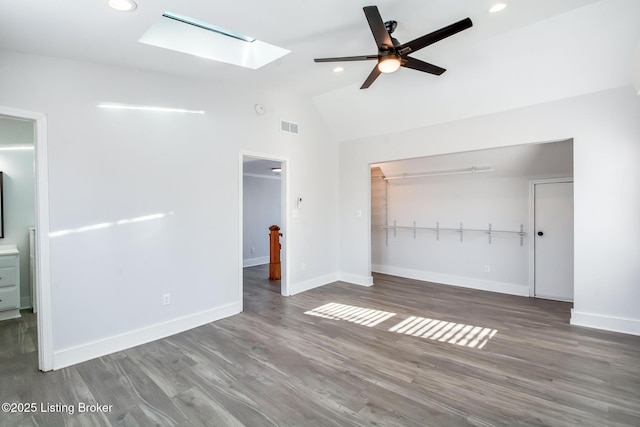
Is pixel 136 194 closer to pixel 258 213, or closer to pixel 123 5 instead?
pixel 123 5

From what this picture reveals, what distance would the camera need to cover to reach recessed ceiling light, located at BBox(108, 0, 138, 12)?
2.13 m

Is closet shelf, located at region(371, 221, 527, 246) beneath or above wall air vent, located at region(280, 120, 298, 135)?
beneath

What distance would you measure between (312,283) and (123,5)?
168 inches

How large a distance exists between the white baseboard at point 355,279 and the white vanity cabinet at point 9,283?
4.59 m

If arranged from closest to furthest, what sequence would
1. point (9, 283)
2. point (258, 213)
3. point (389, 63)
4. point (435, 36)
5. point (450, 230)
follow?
point (435, 36) → point (389, 63) → point (9, 283) → point (450, 230) → point (258, 213)

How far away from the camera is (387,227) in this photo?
6402mm

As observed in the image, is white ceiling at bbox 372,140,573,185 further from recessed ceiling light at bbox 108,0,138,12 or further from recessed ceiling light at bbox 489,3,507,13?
recessed ceiling light at bbox 108,0,138,12

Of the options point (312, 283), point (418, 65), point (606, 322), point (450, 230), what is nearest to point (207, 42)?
point (418, 65)

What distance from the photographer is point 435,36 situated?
7.80 ft

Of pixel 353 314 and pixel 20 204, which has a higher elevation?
pixel 20 204

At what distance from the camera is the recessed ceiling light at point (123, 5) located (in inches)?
84.0

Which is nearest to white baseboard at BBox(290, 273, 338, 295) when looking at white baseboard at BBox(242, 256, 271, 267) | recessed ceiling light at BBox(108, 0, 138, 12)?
white baseboard at BBox(242, 256, 271, 267)

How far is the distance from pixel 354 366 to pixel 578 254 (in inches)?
114

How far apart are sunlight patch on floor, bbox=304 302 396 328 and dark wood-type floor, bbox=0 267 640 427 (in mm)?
36
